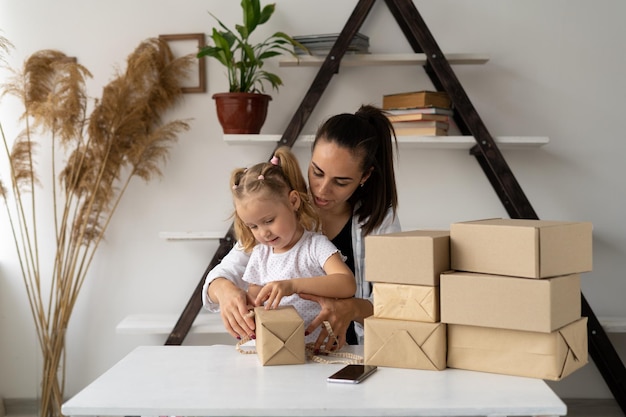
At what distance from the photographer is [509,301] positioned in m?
1.41

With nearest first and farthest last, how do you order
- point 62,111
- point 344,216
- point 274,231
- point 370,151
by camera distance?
point 274,231 → point 370,151 → point 344,216 → point 62,111

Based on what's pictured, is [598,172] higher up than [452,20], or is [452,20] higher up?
[452,20]

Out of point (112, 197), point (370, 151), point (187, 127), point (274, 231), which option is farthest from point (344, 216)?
point (112, 197)

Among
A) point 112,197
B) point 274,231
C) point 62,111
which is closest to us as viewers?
point 274,231

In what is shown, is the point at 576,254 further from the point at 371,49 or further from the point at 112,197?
the point at 112,197

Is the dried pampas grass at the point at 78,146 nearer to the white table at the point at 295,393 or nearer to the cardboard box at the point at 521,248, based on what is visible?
the white table at the point at 295,393

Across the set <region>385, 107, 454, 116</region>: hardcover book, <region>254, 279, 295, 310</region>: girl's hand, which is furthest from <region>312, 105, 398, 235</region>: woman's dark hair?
<region>385, 107, 454, 116</region>: hardcover book

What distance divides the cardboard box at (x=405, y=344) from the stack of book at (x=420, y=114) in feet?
5.57

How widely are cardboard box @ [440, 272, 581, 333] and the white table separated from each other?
0.36 feet

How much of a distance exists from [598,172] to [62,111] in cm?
247

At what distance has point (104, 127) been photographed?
3412 millimetres

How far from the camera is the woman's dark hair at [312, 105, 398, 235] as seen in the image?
2107mm

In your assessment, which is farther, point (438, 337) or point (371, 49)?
point (371, 49)

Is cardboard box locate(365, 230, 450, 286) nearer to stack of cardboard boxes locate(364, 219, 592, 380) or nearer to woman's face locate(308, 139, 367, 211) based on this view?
stack of cardboard boxes locate(364, 219, 592, 380)
